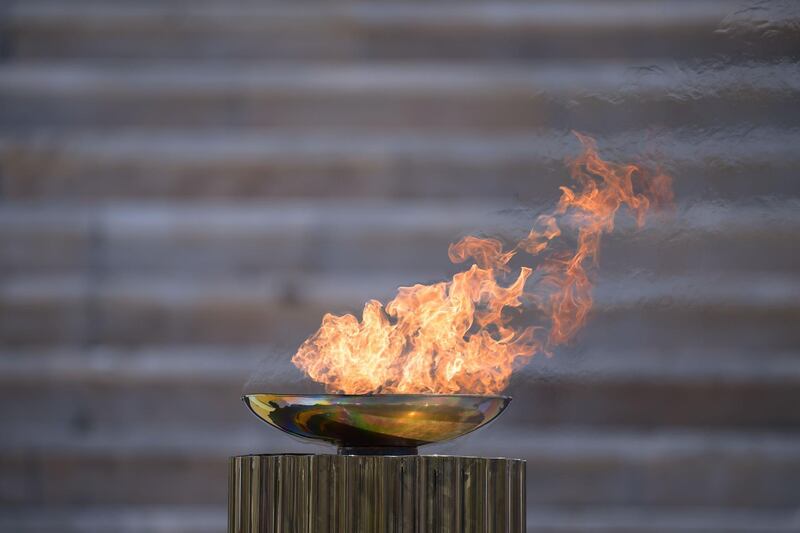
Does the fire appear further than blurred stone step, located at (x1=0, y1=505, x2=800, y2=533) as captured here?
No

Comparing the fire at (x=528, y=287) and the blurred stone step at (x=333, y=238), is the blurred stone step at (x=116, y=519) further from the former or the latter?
the blurred stone step at (x=333, y=238)

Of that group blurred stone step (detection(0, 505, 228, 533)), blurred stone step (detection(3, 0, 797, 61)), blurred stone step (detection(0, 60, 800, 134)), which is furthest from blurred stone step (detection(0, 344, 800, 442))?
blurred stone step (detection(3, 0, 797, 61))

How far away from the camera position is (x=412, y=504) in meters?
1.85

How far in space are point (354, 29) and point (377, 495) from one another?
1.57m

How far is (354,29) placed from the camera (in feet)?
10.0

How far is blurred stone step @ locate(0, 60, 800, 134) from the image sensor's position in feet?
9.80

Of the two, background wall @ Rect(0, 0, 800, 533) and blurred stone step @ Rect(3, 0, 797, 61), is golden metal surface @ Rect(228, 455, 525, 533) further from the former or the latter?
blurred stone step @ Rect(3, 0, 797, 61)

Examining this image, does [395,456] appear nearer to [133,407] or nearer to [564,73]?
[133,407]

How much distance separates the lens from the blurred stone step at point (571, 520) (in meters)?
2.89

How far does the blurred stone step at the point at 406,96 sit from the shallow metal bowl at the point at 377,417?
1.25 m

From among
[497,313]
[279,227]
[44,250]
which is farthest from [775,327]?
[44,250]

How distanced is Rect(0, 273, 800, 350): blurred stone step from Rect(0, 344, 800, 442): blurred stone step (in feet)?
0.13

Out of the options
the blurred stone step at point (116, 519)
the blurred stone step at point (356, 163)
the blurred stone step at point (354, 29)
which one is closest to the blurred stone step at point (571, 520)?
the blurred stone step at point (116, 519)

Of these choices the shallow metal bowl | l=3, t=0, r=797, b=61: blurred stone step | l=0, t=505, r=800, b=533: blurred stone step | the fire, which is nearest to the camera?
the shallow metal bowl
